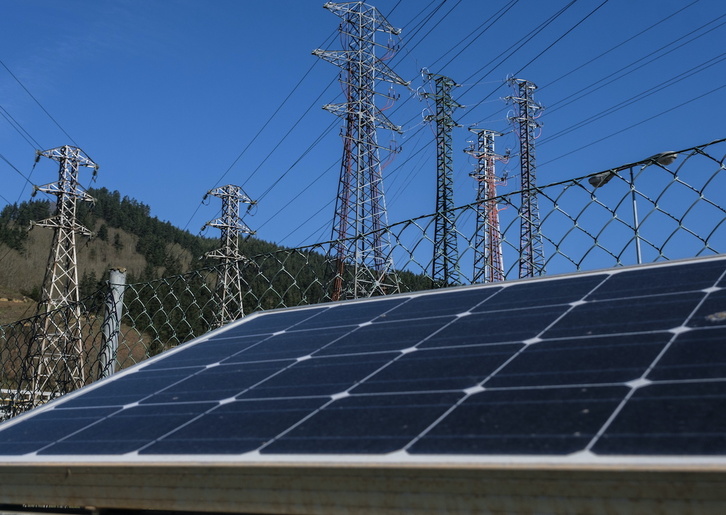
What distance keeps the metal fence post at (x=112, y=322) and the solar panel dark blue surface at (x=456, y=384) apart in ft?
9.90

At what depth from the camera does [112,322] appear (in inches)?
283

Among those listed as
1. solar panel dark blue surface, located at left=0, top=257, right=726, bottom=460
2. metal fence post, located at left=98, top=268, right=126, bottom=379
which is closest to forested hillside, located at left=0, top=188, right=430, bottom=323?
metal fence post, located at left=98, top=268, right=126, bottom=379

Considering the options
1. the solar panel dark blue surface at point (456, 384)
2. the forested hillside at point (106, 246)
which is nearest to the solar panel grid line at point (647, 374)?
the solar panel dark blue surface at point (456, 384)

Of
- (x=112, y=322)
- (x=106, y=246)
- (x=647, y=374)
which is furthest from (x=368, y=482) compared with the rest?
(x=106, y=246)

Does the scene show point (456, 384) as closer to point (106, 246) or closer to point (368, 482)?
point (368, 482)

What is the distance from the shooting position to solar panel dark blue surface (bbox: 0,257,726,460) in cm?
202

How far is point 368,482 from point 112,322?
556 centimetres

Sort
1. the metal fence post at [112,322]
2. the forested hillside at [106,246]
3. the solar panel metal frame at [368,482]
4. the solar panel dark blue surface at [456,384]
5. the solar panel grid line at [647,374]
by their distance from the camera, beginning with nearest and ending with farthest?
the solar panel metal frame at [368,482], the solar panel grid line at [647,374], the solar panel dark blue surface at [456,384], the metal fence post at [112,322], the forested hillside at [106,246]

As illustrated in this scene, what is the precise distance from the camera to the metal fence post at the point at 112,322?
23.3 ft

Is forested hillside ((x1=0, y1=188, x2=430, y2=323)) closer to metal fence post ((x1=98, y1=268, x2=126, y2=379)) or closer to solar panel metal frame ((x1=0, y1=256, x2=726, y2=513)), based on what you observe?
metal fence post ((x1=98, y1=268, x2=126, y2=379))

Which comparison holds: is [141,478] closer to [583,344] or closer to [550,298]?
[583,344]

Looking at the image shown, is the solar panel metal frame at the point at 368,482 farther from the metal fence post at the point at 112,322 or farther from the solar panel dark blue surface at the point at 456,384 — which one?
the metal fence post at the point at 112,322

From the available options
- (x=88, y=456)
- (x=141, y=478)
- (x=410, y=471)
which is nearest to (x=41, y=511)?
(x=88, y=456)

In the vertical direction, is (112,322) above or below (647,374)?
above
